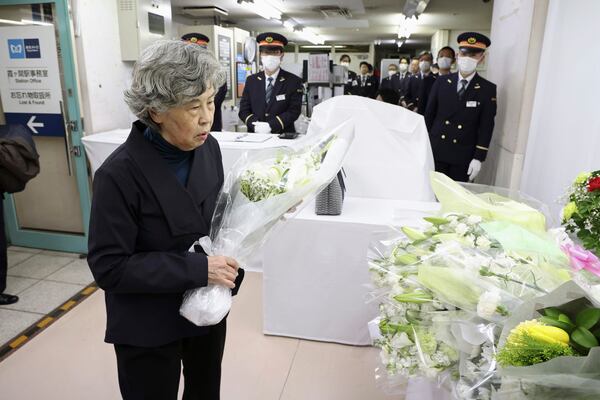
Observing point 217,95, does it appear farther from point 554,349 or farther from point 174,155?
point 554,349

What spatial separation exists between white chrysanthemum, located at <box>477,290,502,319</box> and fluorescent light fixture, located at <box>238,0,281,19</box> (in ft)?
24.9

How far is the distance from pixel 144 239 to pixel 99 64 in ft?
9.31

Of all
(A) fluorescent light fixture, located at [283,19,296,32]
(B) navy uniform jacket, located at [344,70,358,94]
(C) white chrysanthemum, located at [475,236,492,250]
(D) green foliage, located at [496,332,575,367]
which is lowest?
(D) green foliage, located at [496,332,575,367]

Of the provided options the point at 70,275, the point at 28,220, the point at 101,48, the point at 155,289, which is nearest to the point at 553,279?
the point at 155,289

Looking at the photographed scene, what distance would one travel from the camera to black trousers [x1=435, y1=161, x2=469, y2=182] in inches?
144

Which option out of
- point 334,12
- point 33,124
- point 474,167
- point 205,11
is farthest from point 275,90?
point 334,12

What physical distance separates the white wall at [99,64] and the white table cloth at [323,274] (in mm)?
2141

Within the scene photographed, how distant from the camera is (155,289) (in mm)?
1062

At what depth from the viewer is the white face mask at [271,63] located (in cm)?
388

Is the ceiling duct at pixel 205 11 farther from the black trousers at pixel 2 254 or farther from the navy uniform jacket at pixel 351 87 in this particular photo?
the black trousers at pixel 2 254

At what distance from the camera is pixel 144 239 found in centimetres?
111

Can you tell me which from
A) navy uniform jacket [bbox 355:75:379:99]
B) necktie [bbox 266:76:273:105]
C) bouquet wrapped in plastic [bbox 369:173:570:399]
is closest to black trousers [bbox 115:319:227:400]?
bouquet wrapped in plastic [bbox 369:173:570:399]

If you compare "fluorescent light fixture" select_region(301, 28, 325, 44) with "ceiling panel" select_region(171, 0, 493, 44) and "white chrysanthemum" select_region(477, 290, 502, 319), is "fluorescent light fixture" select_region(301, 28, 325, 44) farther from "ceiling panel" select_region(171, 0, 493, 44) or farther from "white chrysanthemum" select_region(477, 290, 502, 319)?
"white chrysanthemum" select_region(477, 290, 502, 319)

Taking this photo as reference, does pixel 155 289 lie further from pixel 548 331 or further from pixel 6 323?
pixel 6 323
